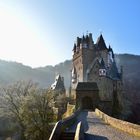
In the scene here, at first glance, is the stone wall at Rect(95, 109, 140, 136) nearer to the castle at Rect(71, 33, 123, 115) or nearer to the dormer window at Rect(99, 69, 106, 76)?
the castle at Rect(71, 33, 123, 115)

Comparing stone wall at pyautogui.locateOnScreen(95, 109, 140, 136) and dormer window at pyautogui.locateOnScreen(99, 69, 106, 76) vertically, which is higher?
dormer window at pyautogui.locateOnScreen(99, 69, 106, 76)

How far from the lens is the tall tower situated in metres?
67.8

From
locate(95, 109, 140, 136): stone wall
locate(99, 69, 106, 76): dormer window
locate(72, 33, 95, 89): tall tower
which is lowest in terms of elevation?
locate(95, 109, 140, 136): stone wall

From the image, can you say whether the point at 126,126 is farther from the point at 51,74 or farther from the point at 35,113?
the point at 51,74

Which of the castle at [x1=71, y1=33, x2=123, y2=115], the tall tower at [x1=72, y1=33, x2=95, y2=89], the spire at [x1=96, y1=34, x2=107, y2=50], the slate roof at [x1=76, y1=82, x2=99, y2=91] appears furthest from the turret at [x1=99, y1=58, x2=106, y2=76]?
the slate roof at [x1=76, y1=82, x2=99, y2=91]

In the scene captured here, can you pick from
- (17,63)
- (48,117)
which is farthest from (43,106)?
(17,63)

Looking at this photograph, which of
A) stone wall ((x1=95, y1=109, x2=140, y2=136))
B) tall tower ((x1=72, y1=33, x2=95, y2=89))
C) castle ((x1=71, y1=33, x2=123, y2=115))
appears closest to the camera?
stone wall ((x1=95, y1=109, x2=140, y2=136))

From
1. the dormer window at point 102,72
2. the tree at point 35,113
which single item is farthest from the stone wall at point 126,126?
the dormer window at point 102,72

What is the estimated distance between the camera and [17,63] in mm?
147375

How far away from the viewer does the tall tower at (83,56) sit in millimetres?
67750

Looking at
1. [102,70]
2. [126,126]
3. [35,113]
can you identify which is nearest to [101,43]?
[102,70]

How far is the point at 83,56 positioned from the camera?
68.0 m

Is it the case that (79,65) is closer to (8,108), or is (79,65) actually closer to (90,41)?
(90,41)

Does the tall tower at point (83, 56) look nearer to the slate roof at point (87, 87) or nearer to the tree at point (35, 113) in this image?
the slate roof at point (87, 87)
